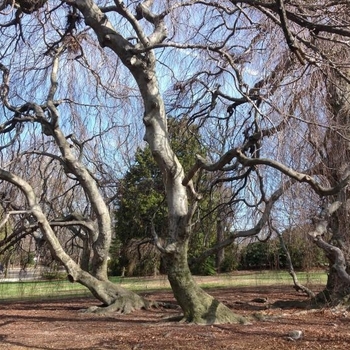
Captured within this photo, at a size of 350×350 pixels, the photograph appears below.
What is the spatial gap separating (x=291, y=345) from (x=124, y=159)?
648 centimetres

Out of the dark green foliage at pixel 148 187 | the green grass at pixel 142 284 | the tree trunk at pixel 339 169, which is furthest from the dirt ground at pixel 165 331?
the green grass at pixel 142 284

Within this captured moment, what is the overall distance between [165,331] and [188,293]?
657 millimetres

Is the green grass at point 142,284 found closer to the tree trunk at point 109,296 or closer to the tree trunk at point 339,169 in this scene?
the tree trunk at point 109,296

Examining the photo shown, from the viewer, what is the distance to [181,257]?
7.92 metres

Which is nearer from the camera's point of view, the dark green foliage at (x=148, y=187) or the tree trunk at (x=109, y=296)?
the tree trunk at (x=109, y=296)

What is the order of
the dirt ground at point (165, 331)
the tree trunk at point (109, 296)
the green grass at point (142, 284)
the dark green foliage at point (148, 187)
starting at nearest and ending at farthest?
the dirt ground at point (165, 331) < the tree trunk at point (109, 296) < the dark green foliage at point (148, 187) < the green grass at point (142, 284)

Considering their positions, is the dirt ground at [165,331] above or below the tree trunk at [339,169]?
below

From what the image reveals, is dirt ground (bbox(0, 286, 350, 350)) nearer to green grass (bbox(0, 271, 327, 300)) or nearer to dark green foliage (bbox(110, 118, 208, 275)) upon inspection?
dark green foliage (bbox(110, 118, 208, 275))

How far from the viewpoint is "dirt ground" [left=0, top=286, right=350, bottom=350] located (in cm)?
665

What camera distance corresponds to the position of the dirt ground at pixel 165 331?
665 cm

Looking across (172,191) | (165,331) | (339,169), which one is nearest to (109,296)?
(165,331)

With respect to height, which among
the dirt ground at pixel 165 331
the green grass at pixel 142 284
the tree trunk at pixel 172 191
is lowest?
the dirt ground at pixel 165 331

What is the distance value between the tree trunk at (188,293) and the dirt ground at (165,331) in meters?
0.21

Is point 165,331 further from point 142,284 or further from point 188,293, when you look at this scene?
point 142,284
